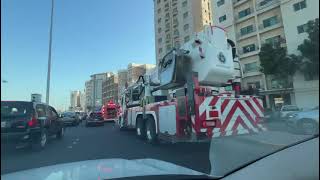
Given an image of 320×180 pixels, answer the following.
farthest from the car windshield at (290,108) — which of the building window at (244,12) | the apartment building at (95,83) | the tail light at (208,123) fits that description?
the tail light at (208,123)

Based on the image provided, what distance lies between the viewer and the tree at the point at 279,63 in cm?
169

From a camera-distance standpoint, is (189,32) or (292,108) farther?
(189,32)

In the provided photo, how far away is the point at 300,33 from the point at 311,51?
0.31 m

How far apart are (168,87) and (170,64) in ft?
3.54

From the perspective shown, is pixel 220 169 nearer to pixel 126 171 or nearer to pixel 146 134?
pixel 126 171

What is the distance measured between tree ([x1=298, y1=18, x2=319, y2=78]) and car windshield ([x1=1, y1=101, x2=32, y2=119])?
1.42 meters

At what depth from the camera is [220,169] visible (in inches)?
91.0

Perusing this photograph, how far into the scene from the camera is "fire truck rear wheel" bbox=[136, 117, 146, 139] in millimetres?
9930

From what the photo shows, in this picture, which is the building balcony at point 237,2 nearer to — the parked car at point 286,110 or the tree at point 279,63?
the tree at point 279,63

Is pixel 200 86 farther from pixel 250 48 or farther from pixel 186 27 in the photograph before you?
pixel 250 48

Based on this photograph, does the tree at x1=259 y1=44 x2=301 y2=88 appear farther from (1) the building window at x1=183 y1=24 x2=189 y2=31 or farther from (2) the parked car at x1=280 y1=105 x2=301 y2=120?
(1) the building window at x1=183 y1=24 x2=189 y2=31

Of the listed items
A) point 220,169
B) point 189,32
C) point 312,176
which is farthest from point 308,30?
point 189,32

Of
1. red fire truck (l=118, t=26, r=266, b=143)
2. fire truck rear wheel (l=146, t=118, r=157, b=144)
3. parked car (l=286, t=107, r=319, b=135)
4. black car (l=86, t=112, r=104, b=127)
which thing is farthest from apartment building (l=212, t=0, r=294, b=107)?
black car (l=86, t=112, r=104, b=127)

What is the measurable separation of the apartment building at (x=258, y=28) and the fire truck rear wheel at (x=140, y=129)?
6.92 m
